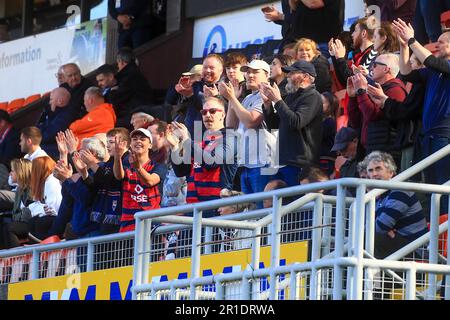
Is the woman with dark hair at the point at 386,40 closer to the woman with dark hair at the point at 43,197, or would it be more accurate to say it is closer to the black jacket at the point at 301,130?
the black jacket at the point at 301,130

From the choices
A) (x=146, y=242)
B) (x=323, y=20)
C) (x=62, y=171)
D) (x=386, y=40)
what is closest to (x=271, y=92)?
(x=386, y=40)

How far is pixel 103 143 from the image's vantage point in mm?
14414

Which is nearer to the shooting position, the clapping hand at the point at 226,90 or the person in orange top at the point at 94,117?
the clapping hand at the point at 226,90

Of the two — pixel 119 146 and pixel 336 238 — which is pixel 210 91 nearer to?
pixel 119 146

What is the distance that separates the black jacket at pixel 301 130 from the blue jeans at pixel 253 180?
0.81 feet

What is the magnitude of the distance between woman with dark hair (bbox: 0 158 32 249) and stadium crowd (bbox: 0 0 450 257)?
0.05ft

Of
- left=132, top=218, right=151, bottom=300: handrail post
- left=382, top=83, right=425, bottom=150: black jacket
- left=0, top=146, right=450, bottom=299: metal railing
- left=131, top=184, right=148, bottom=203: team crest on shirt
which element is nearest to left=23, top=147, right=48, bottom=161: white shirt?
left=131, top=184, right=148, bottom=203: team crest on shirt

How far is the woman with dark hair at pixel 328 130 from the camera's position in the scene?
12.2m

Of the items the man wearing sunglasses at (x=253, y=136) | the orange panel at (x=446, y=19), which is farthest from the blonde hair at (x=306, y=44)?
the orange panel at (x=446, y=19)

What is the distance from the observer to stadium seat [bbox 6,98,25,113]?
19.6m

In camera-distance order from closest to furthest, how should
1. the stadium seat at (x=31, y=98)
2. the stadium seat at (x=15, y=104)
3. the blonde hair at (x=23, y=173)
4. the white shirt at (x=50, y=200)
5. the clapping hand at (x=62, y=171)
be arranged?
the clapping hand at (x=62, y=171)
the white shirt at (x=50, y=200)
the blonde hair at (x=23, y=173)
the stadium seat at (x=31, y=98)
the stadium seat at (x=15, y=104)

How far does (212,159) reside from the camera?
40.3 ft

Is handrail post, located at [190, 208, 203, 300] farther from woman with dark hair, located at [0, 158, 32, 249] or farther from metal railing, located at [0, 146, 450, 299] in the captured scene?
woman with dark hair, located at [0, 158, 32, 249]

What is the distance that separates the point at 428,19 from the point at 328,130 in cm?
137
